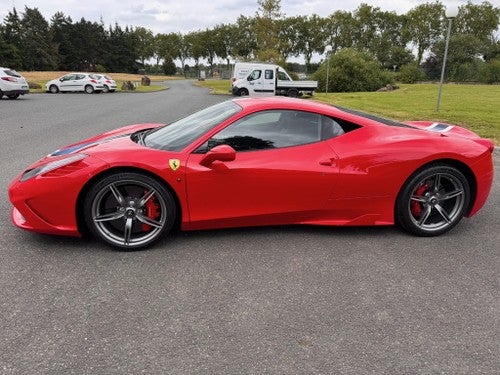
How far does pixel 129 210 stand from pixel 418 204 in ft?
8.54

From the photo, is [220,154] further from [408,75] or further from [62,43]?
[62,43]

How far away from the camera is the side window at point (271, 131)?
356cm

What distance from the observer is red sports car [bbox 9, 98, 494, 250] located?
330 cm

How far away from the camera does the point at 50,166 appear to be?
3.36 metres

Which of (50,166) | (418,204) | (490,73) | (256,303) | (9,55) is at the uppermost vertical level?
(9,55)

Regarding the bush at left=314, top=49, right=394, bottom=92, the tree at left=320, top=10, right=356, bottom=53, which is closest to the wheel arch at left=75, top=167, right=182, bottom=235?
the bush at left=314, top=49, right=394, bottom=92

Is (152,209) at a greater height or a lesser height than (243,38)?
lesser

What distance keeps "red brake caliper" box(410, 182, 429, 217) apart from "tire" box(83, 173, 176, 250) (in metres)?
2.18

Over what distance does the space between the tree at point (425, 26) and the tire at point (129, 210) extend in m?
92.7

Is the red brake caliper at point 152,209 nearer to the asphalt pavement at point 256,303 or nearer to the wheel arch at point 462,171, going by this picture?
the asphalt pavement at point 256,303

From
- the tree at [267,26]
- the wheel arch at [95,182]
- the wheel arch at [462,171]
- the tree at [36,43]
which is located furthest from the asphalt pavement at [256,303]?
the tree at [36,43]

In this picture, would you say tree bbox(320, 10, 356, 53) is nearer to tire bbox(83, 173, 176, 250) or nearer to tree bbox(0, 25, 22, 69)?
tree bbox(0, 25, 22, 69)

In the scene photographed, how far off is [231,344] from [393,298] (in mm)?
1192

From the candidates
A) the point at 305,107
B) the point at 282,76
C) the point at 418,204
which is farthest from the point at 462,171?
the point at 282,76
